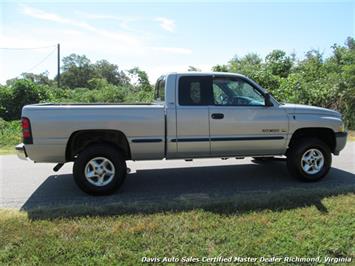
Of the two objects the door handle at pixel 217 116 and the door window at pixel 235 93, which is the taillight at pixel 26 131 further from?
the door window at pixel 235 93

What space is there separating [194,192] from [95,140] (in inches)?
70.7

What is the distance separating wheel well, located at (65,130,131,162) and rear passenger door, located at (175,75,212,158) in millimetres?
856

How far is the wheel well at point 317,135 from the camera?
679 cm

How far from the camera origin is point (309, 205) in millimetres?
5289

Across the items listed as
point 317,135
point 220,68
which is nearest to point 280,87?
point 220,68

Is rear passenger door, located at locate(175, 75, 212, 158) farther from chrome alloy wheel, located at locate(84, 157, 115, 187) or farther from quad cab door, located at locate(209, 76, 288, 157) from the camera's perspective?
chrome alloy wheel, located at locate(84, 157, 115, 187)

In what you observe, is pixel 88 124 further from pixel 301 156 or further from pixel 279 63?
pixel 279 63

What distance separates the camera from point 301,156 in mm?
6648

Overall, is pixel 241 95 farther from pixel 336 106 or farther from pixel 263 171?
pixel 336 106

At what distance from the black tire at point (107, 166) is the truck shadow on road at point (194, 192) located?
0.47 ft

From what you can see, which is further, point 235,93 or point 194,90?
point 235,93

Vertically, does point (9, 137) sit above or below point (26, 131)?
below

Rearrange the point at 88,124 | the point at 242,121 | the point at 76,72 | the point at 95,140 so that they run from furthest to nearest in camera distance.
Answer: the point at 76,72, the point at 242,121, the point at 95,140, the point at 88,124

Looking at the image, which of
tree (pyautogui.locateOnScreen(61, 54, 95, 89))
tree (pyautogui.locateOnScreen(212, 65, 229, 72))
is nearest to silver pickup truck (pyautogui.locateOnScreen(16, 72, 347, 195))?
tree (pyautogui.locateOnScreen(212, 65, 229, 72))
